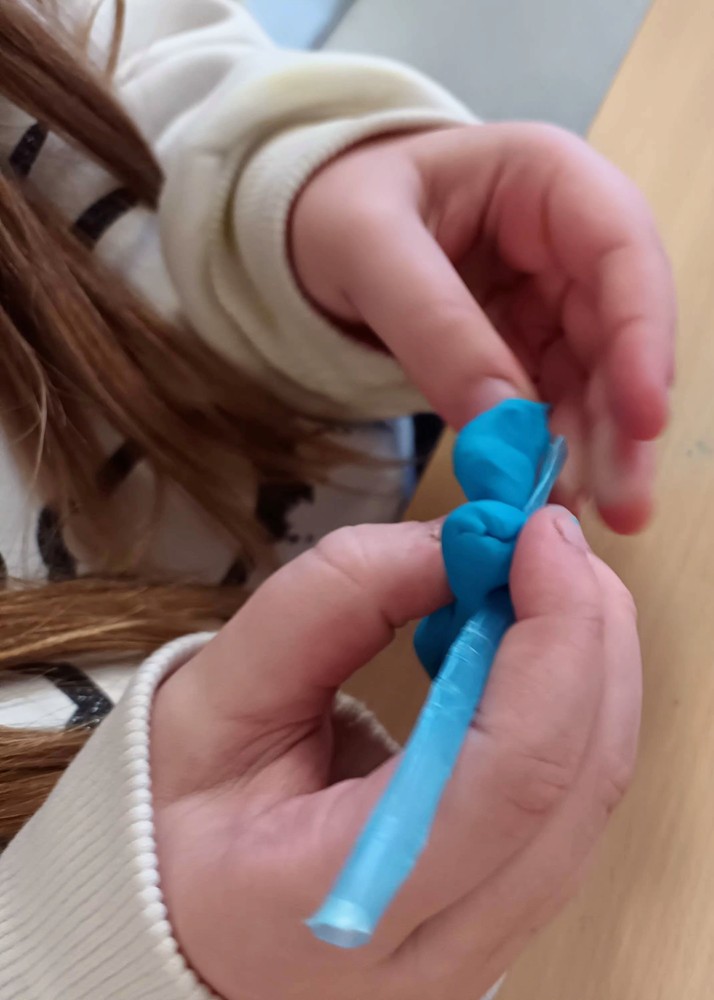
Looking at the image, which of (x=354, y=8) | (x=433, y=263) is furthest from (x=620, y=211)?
(x=354, y=8)

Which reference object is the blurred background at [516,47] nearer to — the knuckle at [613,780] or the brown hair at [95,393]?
the brown hair at [95,393]

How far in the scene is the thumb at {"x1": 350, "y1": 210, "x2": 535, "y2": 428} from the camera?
0.28m

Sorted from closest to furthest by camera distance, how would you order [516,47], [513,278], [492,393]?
[492,393]
[513,278]
[516,47]

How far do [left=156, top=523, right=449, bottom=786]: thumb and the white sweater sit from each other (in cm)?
2

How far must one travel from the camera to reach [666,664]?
0.32m

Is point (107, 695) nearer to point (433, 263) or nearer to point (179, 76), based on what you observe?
point (433, 263)

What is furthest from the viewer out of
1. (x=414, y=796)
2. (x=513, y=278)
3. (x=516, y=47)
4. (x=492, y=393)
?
(x=516, y=47)

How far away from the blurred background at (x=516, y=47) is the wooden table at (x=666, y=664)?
0.30 feet

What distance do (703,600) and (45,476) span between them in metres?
0.29

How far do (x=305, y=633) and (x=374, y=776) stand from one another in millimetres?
40

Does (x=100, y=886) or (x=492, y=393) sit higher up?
(x=492, y=393)

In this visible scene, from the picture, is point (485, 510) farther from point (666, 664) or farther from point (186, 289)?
point (186, 289)

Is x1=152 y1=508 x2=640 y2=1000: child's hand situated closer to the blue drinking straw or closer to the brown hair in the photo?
the blue drinking straw

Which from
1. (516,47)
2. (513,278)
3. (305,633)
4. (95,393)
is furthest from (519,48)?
(305,633)
